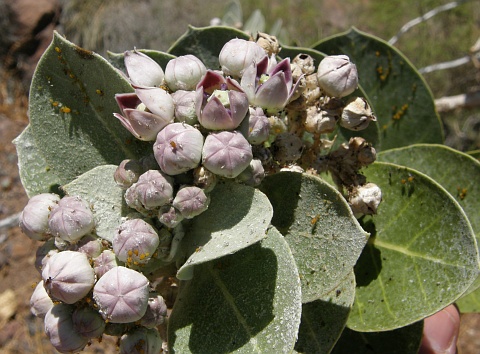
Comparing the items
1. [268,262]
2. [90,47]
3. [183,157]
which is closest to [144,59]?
[183,157]

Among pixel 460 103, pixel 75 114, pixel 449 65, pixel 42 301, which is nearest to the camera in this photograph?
pixel 42 301

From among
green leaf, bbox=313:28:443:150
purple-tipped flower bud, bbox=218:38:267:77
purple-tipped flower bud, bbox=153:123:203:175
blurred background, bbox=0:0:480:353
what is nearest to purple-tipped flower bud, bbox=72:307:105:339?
purple-tipped flower bud, bbox=153:123:203:175

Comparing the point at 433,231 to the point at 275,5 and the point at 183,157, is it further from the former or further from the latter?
the point at 275,5

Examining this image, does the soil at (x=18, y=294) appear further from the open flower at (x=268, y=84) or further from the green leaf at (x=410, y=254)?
the open flower at (x=268, y=84)

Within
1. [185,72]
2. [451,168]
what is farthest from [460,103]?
[185,72]


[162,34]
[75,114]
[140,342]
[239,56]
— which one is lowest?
[162,34]

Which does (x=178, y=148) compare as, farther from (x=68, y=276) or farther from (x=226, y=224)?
(x=68, y=276)
